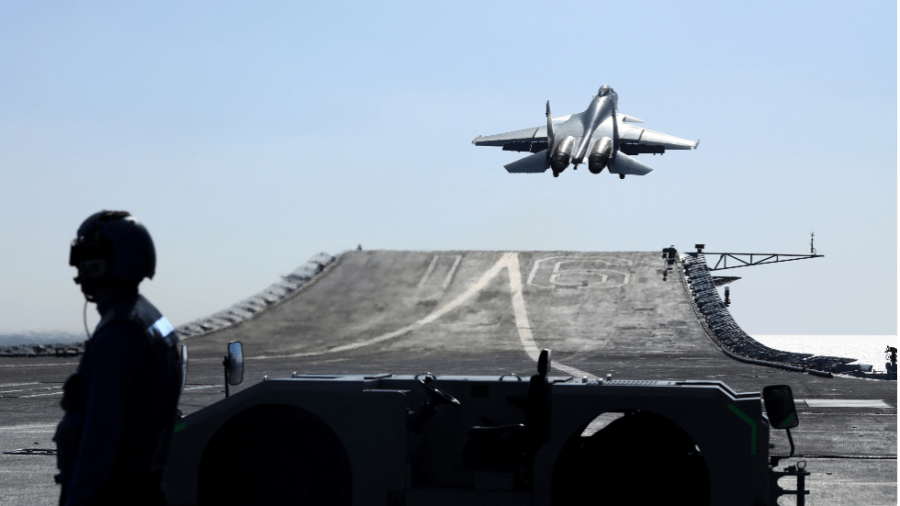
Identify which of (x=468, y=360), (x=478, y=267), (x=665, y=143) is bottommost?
(x=468, y=360)

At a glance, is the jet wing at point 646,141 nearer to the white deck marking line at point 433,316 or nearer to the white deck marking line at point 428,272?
the white deck marking line at point 433,316

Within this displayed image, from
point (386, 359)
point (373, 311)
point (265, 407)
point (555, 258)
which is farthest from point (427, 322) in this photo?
point (265, 407)

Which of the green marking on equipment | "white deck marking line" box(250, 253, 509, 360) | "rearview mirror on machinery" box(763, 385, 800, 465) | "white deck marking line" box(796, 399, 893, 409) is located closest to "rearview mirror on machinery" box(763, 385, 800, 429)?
"rearview mirror on machinery" box(763, 385, 800, 465)

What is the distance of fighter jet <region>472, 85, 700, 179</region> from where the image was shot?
5272 cm

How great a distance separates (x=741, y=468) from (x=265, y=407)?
3.91m

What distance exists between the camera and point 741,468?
7.20m

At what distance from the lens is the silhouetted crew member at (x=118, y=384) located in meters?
3.52

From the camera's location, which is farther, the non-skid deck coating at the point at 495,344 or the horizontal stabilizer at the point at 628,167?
the horizontal stabilizer at the point at 628,167

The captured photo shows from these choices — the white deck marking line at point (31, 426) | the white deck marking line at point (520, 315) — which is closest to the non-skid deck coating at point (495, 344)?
the white deck marking line at point (31, 426)

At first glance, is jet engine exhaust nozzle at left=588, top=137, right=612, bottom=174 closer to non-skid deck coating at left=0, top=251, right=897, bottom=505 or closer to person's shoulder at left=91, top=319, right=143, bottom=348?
non-skid deck coating at left=0, top=251, right=897, bottom=505

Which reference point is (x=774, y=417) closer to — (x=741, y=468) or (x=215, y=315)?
(x=741, y=468)

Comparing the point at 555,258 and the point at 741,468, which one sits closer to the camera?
the point at 741,468

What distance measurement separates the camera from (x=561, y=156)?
51.3 meters

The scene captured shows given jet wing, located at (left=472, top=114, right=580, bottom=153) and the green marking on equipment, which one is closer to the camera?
the green marking on equipment
